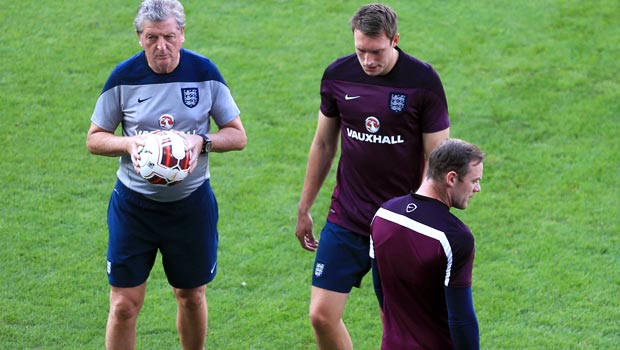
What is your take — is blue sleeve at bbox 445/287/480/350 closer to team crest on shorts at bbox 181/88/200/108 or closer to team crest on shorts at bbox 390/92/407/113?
team crest on shorts at bbox 390/92/407/113

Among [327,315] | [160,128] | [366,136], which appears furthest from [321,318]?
[160,128]

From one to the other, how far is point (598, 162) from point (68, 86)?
5.70 metres

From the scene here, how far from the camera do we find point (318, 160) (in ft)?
21.0

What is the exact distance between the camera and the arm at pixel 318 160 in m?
6.32

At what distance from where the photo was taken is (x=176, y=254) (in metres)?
6.22

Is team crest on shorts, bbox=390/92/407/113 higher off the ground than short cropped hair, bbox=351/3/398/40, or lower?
lower

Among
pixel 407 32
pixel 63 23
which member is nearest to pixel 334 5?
pixel 407 32

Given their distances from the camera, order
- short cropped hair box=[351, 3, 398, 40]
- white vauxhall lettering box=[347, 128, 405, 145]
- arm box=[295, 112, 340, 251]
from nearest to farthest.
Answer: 1. short cropped hair box=[351, 3, 398, 40]
2. white vauxhall lettering box=[347, 128, 405, 145]
3. arm box=[295, 112, 340, 251]

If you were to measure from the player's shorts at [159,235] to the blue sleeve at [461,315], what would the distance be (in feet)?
6.99

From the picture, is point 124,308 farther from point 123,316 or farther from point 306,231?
point 306,231

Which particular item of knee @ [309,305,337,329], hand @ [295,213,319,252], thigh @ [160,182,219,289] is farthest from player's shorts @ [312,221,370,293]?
thigh @ [160,182,219,289]

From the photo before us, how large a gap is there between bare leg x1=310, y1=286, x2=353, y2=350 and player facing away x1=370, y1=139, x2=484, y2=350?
1.23 m

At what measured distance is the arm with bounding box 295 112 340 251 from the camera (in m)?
6.32

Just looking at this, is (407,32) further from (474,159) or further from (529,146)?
(474,159)
